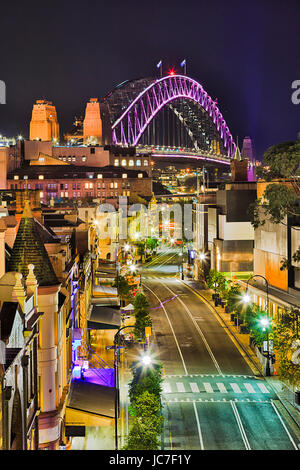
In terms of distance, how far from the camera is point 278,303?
46.2 meters

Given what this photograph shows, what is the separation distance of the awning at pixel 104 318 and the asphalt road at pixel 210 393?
11.4 feet

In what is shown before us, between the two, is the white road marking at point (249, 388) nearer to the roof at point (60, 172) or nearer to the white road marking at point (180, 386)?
the white road marking at point (180, 386)

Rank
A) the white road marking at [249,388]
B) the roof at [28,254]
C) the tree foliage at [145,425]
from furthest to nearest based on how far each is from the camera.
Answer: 1. the white road marking at [249,388]
2. the tree foliage at [145,425]
3. the roof at [28,254]

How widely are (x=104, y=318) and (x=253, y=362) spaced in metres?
9.48

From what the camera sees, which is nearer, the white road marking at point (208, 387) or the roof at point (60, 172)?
the white road marking at point (208, 387)

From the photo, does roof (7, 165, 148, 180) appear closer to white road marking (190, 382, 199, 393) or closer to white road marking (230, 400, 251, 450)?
white road marking (190, 382, 199, 393)

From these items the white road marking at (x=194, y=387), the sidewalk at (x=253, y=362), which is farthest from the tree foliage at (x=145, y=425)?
the white road marking at (x=194, y=387)

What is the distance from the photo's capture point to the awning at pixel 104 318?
3956 centimetres

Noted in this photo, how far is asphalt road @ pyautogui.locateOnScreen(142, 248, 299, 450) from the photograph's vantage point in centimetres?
2734

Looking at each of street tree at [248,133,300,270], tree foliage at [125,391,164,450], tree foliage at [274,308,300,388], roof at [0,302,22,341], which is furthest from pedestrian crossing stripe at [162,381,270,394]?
roof at [0,302,22,341]

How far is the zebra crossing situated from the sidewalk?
698mm

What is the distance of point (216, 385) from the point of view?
35.2 metres
